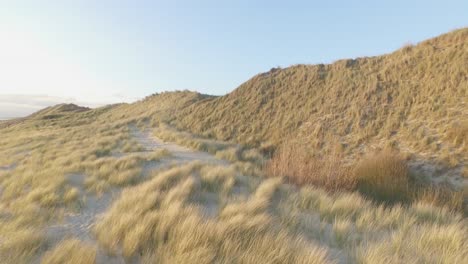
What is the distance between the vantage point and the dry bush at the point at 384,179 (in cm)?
615

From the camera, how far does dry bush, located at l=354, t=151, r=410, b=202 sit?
20.2ft

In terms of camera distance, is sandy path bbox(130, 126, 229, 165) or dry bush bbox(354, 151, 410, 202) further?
sandy path bbox(130, 126, 229, 165)

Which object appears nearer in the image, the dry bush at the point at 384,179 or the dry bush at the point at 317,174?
the dry bush at the point at 384,179

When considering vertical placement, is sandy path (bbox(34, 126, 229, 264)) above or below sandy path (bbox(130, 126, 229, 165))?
above

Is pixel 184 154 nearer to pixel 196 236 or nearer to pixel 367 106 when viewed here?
pixel 367 106

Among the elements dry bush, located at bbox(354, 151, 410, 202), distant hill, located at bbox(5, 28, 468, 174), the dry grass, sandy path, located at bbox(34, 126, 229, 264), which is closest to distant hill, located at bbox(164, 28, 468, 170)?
distant hill, located at bbox(5, 28, 468, 174)

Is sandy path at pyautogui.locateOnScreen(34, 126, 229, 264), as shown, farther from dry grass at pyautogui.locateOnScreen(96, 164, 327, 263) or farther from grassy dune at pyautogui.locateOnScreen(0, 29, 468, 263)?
dry grass at pyautogui.locateOnScreen(96, 164, 327, 263)

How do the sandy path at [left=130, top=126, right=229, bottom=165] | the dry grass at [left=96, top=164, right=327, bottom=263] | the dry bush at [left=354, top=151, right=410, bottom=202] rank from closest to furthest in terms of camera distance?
the dry grass at [left=96, top=164, right=327, bottom=263], the dry bush at [left=354, top=151, right=410, bottom=202], the sandy path at [left=130, top=126, right=229, bottom=165]

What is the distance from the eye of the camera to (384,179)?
6.84 metres

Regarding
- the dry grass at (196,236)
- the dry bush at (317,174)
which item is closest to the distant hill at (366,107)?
the dry bush at (317,174)

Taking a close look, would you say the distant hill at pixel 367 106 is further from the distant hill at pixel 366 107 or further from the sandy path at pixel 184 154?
the sandy path at pixel 184 154

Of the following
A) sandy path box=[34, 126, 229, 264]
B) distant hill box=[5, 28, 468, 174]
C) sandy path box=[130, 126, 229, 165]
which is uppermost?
distant hill box=[5, 28, 468, 174]

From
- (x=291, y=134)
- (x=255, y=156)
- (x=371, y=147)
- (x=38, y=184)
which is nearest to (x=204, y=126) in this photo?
(x=291, y=134)

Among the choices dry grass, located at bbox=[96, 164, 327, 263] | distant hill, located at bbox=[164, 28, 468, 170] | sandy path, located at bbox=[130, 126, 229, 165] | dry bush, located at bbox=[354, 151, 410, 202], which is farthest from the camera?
distant hill, located at bbox=[164, 28, 468, 170]
